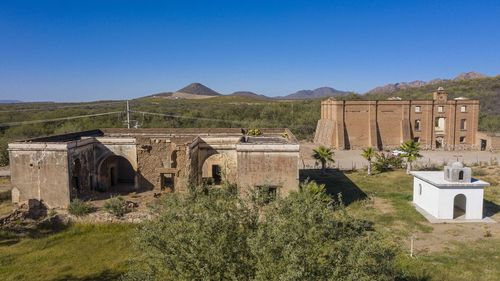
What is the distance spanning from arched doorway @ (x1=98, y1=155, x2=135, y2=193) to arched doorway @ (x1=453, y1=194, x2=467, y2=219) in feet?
64.8

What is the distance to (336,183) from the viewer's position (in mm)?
28719

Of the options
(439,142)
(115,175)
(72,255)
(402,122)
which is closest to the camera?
(72,255)

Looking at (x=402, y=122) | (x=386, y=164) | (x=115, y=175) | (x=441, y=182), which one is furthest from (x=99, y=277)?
(x=402, y=122)

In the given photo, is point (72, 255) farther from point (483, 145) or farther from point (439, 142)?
point (483, 145)

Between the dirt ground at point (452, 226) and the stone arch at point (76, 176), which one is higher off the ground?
the stone arch at point (76, 176)

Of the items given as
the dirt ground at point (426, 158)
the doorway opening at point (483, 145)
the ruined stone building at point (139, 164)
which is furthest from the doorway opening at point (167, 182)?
the doorway opening at point (483, 145)

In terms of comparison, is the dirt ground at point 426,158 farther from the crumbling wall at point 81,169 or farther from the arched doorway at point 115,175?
the crumbling wall at point 81,169

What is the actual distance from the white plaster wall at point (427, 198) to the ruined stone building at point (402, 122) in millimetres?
22618

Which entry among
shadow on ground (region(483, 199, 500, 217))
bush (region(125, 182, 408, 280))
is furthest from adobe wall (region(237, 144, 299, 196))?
shadow on ground (region(483, 199, 500, 217))

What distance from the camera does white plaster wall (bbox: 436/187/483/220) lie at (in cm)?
2052

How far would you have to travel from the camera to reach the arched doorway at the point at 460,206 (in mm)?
21469

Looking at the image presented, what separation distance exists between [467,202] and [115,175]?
2242cm

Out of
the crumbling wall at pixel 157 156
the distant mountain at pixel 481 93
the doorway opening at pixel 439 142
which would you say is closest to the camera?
the crumbling wall at pixel 157 156

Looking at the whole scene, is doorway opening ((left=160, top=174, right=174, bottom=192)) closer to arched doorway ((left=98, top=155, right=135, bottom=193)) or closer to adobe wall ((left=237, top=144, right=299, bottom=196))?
arched doorway ((left=98, top=155, right=135, bottom=193))
